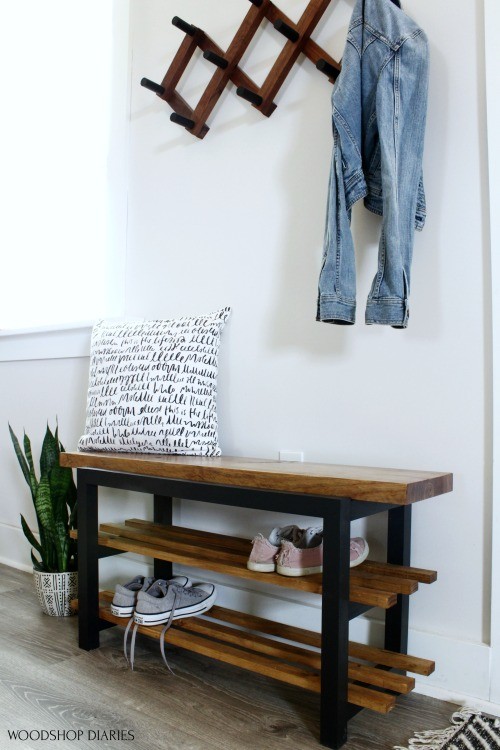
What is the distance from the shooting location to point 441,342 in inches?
52.6

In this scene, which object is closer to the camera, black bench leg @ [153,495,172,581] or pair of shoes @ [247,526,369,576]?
pair of shoes @ [247,526,369,576]

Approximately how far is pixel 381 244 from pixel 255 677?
3.21 feet

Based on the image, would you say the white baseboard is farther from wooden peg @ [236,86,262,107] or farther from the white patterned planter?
wooden peg @ [236,86,262,107]

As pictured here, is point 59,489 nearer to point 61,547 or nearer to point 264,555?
point 61,547

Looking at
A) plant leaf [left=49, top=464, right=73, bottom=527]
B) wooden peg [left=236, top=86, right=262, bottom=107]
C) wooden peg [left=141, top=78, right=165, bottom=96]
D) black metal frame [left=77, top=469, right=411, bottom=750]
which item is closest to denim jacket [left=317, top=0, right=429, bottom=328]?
wooden peg [left=236, top=86, right=262, bottom=107]

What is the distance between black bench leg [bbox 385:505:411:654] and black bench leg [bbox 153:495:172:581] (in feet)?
2.21

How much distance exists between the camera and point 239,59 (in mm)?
1686

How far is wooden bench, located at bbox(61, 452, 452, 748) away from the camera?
1086 mm

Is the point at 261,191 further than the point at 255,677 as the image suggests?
Yes

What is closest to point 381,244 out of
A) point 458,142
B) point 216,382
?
point 458,142

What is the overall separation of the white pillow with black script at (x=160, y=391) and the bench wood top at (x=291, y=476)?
0.06 metres

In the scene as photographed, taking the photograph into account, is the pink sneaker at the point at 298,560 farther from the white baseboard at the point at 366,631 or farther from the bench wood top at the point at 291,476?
the white baseboard at the point at 366,631

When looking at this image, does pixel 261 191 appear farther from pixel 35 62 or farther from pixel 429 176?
pixel 35 62

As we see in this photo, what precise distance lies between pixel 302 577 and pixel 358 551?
145 mm
